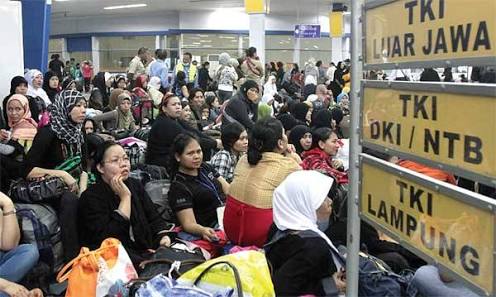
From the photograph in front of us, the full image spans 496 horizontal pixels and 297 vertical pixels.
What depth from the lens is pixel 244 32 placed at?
24734mm

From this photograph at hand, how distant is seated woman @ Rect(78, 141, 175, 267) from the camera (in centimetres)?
357

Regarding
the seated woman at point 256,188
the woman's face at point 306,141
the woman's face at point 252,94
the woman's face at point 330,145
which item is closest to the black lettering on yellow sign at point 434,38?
the seated woman at point 256,188

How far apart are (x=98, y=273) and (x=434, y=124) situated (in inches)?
78.8

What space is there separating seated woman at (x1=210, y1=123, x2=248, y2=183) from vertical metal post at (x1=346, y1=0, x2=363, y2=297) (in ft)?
9.70

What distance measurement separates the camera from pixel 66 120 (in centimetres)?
433

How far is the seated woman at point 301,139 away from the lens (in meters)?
5.91

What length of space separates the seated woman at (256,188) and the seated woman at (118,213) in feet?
1.54

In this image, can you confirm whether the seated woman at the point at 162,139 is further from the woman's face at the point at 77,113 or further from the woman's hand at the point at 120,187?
the woman's hand at the point at 120,187

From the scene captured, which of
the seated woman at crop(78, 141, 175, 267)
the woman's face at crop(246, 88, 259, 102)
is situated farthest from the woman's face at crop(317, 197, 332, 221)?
the woman's face at crop(246, 88, 259, 102)

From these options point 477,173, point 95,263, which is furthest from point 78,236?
point 477,173

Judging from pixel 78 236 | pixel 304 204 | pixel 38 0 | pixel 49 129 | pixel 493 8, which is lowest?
pixel 78 236

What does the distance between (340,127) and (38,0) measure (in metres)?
5.73

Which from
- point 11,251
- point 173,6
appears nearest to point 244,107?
point 11,251

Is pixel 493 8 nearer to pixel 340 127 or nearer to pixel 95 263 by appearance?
pixel 95 263
